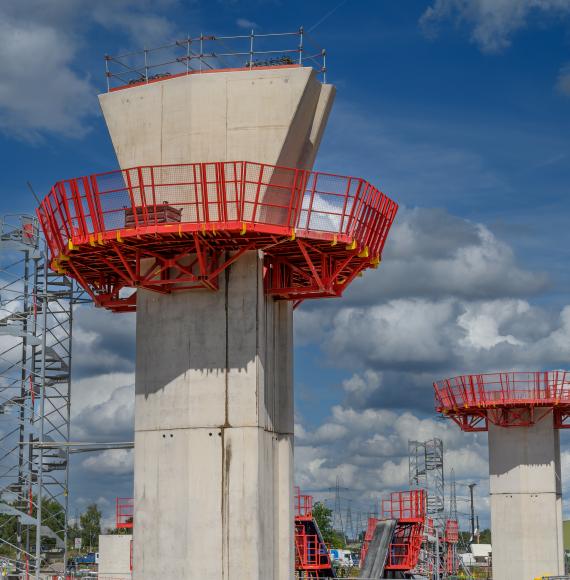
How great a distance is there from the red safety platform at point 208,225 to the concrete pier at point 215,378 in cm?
67

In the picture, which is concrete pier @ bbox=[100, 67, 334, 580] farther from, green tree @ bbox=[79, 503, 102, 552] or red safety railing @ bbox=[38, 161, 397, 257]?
green tree @ bbox=[79, 503, 102, 552]

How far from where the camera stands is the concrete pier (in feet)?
87.5

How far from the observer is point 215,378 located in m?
27.2

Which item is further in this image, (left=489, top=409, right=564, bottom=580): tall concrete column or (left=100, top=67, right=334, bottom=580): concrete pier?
(left=489, top=409, right=564, bottom=580): tall concrete column

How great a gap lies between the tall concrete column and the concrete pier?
78.8 feet

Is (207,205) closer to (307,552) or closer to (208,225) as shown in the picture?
(208,225)

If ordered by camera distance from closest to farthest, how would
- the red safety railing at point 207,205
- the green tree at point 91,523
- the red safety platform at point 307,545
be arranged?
the red safety railing at point 207,205
the red safety platform at point 307,545
the green tree at point 91,523

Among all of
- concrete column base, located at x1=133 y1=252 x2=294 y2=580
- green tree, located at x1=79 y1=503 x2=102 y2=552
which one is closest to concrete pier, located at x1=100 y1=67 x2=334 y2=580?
concrete column base, located at x1=133 y1=252 x2=294 y2=580

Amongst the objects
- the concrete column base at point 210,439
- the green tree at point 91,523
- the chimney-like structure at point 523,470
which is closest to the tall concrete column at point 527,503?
the chimney-like structure at point 523,470

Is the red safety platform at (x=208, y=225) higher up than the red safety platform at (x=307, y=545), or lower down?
higher up

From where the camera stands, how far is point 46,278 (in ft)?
147

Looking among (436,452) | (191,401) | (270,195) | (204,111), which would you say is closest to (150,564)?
(191,401)

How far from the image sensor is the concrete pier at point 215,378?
26672 mm

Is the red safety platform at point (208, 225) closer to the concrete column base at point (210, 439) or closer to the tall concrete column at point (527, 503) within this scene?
the concrete column base at point (210, 439)
